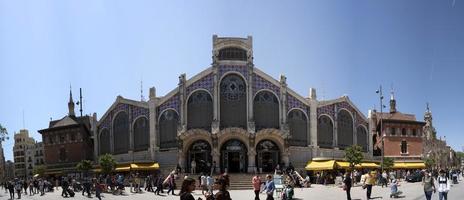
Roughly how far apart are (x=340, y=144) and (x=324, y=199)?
28649 millimetres

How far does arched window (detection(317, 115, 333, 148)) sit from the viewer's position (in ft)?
180

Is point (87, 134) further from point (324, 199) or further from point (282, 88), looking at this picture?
point (324, 199)

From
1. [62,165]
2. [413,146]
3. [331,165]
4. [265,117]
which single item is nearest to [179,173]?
[265,117]

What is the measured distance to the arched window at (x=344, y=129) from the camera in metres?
56.8

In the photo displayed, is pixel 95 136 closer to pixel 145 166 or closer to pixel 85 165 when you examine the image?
pixel 85 165

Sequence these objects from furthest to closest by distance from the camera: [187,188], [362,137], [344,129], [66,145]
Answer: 1. [66,145]
2. [362,137]
3. [344,129]
4. [187,188]

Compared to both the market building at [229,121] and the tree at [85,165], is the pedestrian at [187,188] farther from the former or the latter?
the tree at [85,165]

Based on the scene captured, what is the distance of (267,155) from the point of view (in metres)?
52.8

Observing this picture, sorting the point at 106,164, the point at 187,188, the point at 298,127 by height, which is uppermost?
the point at 298,127

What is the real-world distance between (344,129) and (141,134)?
21.9 meters

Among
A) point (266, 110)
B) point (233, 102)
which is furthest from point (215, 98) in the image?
point (266, 110)

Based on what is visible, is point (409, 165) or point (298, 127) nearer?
point (298, 127)

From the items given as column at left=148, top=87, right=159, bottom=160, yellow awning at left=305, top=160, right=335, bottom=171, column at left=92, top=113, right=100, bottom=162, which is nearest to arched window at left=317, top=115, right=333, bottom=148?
yellow awning at left=305, top=160, right=335, bottom=171

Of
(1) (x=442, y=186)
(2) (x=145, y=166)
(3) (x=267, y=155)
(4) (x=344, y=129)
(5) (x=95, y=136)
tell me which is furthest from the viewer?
(5) (x=95, y=136)
